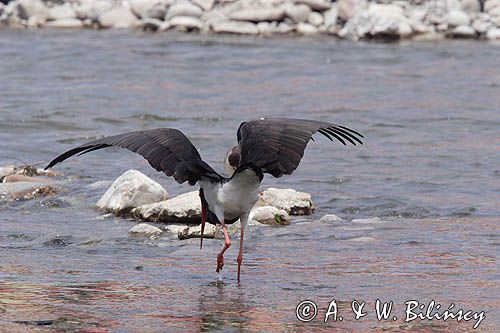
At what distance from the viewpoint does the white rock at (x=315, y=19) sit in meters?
26.4

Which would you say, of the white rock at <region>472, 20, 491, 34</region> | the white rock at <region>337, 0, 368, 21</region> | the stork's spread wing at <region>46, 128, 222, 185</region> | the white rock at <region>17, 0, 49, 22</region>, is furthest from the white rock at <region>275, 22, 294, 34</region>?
the stork's spread wing at <region>46, 128, 222, 185</region>

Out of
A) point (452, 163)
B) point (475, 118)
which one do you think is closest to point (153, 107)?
point (475, 118)

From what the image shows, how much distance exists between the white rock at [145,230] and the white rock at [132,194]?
811 mm

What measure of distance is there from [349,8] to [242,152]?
20.2 meters

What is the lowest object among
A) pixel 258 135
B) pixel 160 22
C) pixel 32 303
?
pixel 160 22

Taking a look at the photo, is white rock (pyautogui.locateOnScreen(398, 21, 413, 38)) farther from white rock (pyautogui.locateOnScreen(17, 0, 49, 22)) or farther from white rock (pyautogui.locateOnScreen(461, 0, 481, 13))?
white rock (pyautogui.locateOnScreen(17, 0, 49, 22))

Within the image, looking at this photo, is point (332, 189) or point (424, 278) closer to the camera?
point (424, 278)

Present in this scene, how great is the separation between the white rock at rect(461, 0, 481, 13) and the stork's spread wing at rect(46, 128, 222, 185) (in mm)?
20476

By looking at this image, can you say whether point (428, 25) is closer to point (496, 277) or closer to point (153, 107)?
point (153, 107)

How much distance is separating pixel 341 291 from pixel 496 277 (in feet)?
3.32

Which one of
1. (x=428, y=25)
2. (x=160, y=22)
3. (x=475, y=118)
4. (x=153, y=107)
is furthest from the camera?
(x=160, y=22)

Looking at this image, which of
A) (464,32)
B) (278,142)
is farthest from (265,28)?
(278,142)

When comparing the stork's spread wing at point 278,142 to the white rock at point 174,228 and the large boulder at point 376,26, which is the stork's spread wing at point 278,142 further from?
the large boulder at point 376,26

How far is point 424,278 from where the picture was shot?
681 centimetres
